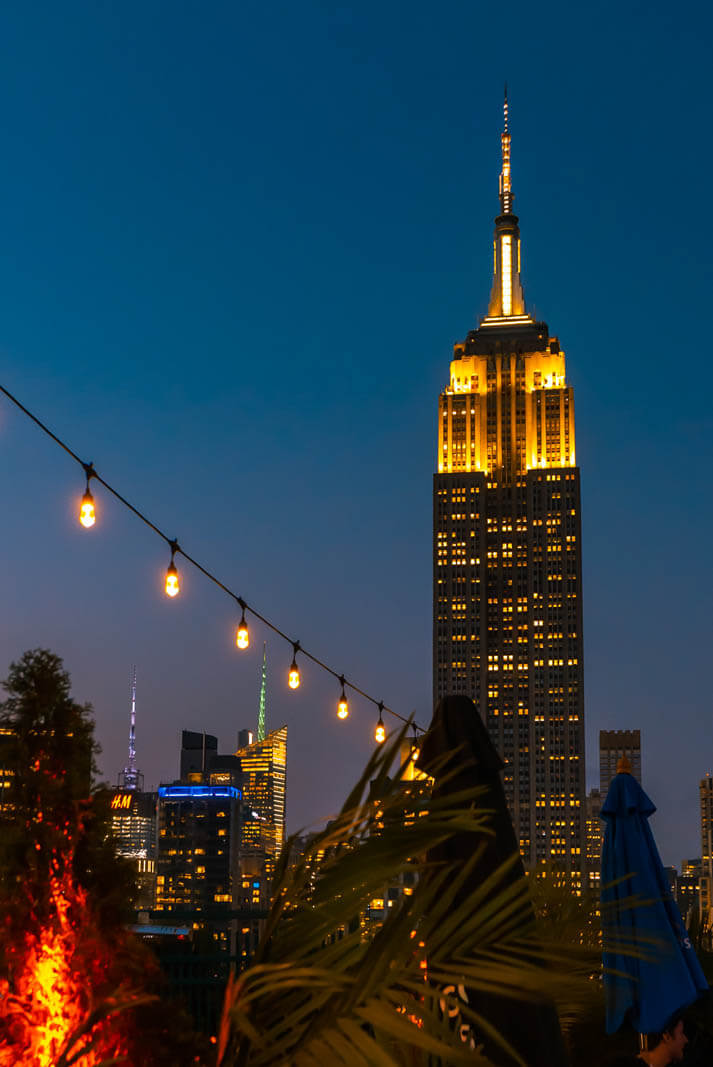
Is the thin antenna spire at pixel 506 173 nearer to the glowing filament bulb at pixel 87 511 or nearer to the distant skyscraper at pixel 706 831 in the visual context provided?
the distant skyscraper at pixel 706 831

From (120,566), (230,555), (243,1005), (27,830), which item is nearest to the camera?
(243,1005)

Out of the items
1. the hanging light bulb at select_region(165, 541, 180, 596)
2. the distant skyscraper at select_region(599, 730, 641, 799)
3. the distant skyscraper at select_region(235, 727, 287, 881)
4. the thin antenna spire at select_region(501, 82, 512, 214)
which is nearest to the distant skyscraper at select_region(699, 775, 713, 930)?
the distant skyscraper at select_region(599, 730, 641, 799)

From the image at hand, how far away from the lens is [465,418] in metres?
90.1

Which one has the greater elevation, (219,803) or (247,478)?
(247,478)

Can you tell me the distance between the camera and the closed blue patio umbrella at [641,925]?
16.6 feet

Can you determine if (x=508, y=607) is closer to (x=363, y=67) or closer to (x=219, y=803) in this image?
(x=363, y=67)

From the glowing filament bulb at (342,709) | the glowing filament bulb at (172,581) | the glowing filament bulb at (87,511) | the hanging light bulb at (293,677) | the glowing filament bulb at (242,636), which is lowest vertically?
the glowing filament bulb at (342,709)

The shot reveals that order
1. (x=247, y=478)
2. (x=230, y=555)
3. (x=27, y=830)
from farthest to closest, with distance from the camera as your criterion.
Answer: (x=230, y=555)
(x=247, y=478)
(x=27, y=830)

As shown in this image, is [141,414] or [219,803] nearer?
[141,414]

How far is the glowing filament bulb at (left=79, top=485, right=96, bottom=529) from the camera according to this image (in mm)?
6094

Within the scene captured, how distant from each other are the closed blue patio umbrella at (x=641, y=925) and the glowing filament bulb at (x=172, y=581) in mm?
3061

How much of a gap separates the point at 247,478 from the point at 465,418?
825 inches

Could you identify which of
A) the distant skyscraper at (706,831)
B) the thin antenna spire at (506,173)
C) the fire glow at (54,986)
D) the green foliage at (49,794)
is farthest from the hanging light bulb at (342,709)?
the distant skyscraper at (706,831)

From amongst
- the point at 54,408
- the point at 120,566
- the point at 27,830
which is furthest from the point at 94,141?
the point at 27,830
